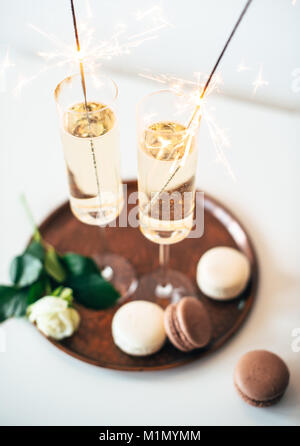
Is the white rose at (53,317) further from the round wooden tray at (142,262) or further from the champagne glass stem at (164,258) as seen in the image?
the champagne glass stem at (164,258)

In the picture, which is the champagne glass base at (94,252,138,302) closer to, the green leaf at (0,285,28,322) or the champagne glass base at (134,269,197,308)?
the champagne glass base at (134,269,197,308)

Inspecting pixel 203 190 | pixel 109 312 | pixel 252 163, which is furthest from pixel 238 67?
pixel 109 312

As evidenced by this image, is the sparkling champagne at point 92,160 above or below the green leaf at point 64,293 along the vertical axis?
above

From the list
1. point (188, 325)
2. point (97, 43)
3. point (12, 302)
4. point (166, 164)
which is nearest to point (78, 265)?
point (12, 302)

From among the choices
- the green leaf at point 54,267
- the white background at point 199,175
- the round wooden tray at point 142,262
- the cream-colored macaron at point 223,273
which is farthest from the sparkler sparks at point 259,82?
the green leaf at point 54,267

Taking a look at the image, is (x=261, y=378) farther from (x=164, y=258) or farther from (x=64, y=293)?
(x=64, y=293)

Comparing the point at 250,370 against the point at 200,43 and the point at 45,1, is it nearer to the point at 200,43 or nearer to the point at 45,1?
the point at 200,43
